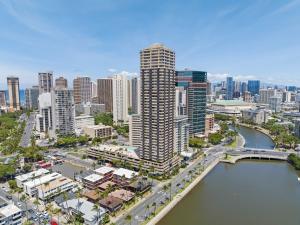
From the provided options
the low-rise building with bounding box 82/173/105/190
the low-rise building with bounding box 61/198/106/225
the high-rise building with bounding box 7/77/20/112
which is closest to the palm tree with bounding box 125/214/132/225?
the low-rise building with bounding box 61/198/106/225

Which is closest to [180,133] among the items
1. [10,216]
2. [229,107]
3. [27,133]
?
[10,216]

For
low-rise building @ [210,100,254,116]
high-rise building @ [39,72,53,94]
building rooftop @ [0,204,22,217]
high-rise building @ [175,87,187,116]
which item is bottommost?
building rooftop @ [0,204,22,217]

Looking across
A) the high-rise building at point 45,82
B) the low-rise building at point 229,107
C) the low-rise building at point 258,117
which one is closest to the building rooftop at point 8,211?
Answer: the low-rise building at point 258,117

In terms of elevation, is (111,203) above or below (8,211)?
below

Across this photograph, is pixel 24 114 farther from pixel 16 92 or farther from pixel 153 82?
pixel 153 82

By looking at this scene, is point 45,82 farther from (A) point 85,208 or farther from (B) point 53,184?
(A) point 85,208

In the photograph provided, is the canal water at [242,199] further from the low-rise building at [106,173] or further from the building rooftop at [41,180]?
the building rooftop at [41,180]

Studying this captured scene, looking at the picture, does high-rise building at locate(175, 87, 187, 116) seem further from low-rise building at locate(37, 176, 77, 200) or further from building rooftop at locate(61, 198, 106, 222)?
building rooftop at locate(61, 198, 106, 222)
